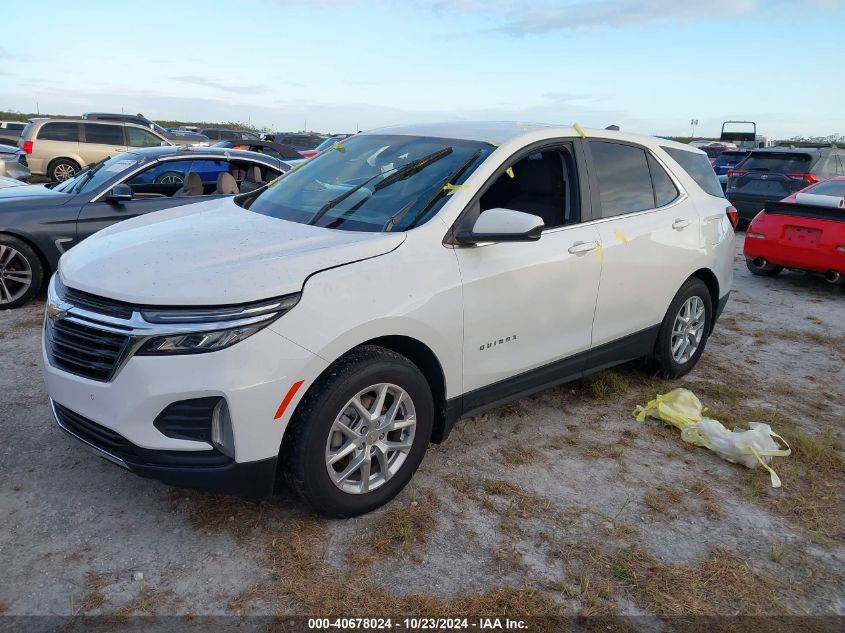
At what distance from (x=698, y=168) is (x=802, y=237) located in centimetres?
394

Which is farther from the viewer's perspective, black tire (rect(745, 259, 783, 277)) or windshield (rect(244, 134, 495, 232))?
black tire (rect(745, 259, 783, 277))

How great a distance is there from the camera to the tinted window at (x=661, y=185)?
4.52m

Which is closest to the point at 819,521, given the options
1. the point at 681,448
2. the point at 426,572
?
the point at 681,448

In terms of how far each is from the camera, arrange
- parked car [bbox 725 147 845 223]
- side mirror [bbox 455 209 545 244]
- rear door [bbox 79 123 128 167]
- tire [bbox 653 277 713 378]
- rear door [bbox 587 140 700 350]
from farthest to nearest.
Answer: rear door [bbox 79 123 128 167]
parked car [bbox 725 147 845 223]
tire [bbox 653 277 713 378]
rear door [bbox 587 140 700 350]
side mirror [bbox 455 209 545 244]

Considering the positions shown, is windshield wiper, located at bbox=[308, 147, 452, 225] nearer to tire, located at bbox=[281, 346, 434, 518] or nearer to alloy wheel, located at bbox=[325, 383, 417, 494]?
tire, located at bbox=[281, 346, 434, 518]

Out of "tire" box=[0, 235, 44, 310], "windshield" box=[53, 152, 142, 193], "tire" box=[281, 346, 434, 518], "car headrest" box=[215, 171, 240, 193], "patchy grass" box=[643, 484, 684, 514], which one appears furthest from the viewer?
"windshield" box=[53, 152, 142, 193]

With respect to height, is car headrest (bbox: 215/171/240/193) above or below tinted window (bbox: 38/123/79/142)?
above

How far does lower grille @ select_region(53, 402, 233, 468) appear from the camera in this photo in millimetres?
2629

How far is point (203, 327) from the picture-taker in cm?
253

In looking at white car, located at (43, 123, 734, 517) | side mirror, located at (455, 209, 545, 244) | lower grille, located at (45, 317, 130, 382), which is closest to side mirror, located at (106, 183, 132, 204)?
white car, located at (43, 123, 734, 517)

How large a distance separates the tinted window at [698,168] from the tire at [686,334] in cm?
76

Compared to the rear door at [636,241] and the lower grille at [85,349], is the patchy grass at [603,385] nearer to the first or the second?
the rear door at [636,241]

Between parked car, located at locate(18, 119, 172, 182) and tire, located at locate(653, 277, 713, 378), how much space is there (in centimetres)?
1493

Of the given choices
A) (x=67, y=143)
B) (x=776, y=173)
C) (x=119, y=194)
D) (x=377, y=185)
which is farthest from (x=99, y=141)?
(x=377, y=185)
